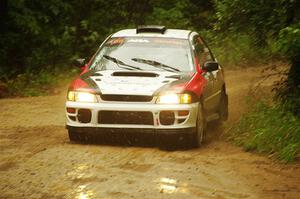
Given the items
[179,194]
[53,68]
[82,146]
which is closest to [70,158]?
[82,146]

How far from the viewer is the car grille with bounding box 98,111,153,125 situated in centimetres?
972

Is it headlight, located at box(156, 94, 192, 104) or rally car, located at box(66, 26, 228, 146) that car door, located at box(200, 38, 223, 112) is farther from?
headlight, located at box(156, 94, 192, 104)

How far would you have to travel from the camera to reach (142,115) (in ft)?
31.9

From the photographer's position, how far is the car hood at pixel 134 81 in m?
9.77

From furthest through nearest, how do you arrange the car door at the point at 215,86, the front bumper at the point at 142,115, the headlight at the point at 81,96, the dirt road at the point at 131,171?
the car door at the point at 215,86, the headlight at the point at 81,96, the front bumper at the point at 142,115, the dirt road at the point at 131,171

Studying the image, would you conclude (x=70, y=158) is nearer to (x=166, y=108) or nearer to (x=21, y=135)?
(x=166, y=108)

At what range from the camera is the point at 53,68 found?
21375 mm

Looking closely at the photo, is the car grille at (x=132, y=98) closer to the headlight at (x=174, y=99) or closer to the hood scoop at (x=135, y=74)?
the headlight at (x=174, y=99)

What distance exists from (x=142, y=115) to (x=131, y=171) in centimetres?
161

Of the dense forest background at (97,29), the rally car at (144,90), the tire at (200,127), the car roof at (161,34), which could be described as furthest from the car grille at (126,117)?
the car roof at (161,34)

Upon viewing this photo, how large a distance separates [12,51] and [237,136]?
40.9ft

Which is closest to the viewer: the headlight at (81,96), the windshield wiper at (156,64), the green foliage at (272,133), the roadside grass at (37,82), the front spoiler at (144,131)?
the green foliage at (272,133)

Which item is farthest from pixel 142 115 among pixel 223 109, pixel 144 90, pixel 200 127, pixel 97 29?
pixel 97 29

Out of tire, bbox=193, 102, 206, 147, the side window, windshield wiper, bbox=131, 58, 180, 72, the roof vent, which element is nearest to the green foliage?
tire, bbox=193, 102, 206, 147
